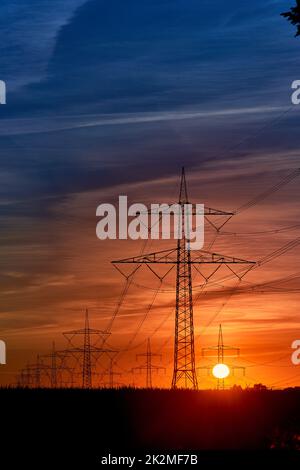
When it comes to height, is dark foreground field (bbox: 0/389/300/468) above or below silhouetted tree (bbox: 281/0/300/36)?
below

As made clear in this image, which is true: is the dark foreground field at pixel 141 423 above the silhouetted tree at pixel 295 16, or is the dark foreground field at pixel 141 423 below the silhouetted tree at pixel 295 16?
below

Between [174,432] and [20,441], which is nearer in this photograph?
[20,441]
